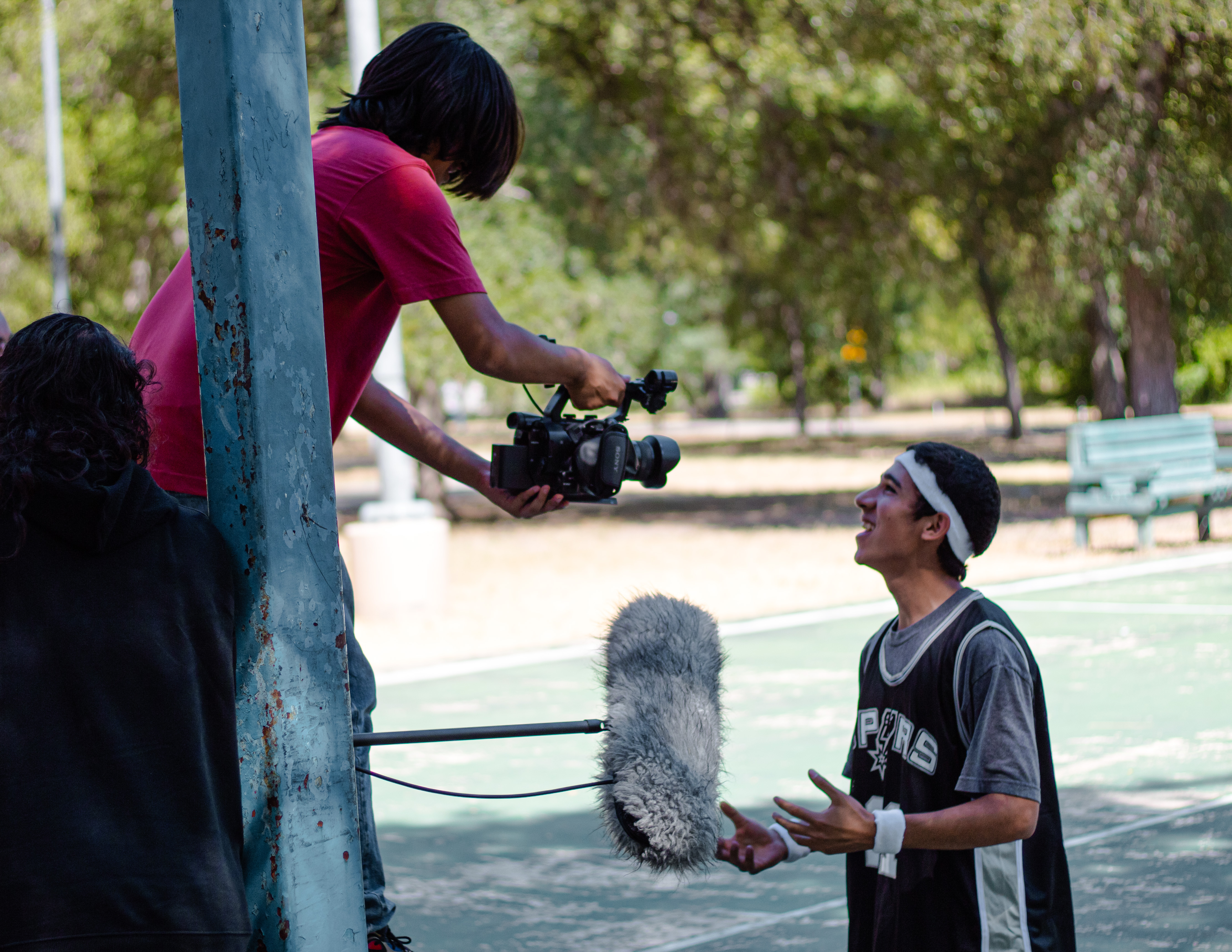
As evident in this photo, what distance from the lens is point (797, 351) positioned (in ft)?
150

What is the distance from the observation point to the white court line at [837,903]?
4.36 metres

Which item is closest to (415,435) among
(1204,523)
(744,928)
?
(744,928)

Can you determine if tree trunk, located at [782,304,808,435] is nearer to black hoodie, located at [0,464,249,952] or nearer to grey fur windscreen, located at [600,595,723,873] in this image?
grey fur windscreen, located at [600,595,723,873]

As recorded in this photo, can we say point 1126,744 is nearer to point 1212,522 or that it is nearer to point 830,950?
point 830,950

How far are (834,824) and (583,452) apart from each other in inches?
31.0

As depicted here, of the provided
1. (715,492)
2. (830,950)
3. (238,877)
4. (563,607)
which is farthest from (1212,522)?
(238,877)

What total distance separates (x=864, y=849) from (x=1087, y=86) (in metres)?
14.7

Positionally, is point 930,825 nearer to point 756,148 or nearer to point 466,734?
point 466,734

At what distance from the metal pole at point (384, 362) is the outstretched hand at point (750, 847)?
8.06 meters


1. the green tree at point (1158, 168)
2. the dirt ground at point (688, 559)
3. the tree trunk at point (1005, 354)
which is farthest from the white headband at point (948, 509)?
the tree trunk at point (1005, 354)

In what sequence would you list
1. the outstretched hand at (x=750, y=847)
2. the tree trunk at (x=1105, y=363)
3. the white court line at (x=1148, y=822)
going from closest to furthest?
the outstretched hand at (x=750, y=847), the white court line at (x=1148, y=822), the tree trunk at (x=1105, y=363)

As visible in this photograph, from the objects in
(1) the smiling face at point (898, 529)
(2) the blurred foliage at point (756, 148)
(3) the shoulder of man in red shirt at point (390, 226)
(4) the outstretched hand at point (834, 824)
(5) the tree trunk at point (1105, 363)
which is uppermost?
(2) the blurred foliage at point (756, 148)

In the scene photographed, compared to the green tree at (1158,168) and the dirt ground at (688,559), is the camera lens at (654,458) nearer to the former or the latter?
the dirt ground at (688,559)

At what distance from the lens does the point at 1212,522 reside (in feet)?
52.8
